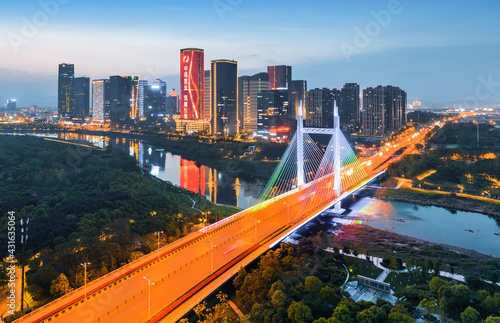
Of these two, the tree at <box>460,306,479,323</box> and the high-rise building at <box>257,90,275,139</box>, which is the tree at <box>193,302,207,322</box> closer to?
the tree at <box>460,306,479,323</box>

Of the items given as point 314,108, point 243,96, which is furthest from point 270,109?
point 314,108

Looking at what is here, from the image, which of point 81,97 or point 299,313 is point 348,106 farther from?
point 81,97

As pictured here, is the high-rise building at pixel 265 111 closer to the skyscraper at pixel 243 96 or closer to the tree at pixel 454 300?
the skyscraper at pixel 243 96

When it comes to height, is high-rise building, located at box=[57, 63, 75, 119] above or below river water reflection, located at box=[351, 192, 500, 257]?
above

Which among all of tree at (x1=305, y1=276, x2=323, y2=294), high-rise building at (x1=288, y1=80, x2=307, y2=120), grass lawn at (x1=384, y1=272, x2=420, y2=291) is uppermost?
high-rise building at (x1=288, y1=80, x2=307, y2=120)

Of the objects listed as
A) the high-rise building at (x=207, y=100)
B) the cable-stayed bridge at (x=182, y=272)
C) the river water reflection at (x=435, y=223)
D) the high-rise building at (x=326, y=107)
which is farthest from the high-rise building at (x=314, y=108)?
the cable-stayed bridge at (x=182, y=272)

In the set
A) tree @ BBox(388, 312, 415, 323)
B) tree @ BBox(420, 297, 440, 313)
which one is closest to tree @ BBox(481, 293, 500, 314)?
tree @ BBox(420, 297, 440, 313)

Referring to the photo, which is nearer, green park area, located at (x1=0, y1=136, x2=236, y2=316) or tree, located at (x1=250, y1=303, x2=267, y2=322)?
tree, located at (x1=250, y1=303, x2=267, y2=322)

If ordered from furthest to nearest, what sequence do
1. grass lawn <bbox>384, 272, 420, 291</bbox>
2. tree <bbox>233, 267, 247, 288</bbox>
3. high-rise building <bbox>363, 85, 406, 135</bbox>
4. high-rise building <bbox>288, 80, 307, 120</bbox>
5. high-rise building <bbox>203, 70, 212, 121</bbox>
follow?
high-rise building <bbox>288, 80, 307, 120</bbox>, high-rise building <bbox>203, 70, 212, 121</bbox>, high-rise building <bbox>363, 85, 406, 135</bbox>, grass lawn <bbox>384, 272, 420, 291</bbox>, tree <bbox>233, 267, 247, 288</bbox>
